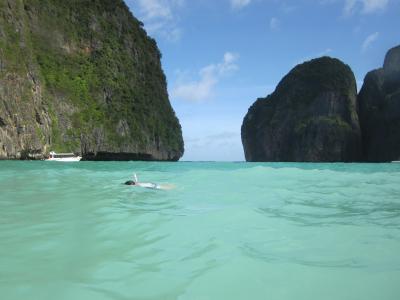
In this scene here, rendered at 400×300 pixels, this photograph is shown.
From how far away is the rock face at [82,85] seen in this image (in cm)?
4906

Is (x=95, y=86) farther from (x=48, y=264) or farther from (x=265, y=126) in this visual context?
(x=48, y=264)

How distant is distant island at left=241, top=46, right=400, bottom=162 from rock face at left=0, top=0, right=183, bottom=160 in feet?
97.6

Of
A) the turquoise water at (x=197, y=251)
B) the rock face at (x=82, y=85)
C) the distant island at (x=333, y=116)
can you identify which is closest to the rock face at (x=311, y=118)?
the distant island at (x=333, y=116)

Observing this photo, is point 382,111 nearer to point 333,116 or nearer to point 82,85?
point 333,116

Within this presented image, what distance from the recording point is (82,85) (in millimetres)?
67688

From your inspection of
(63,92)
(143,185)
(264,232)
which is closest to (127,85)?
(63,92)

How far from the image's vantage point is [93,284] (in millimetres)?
4156

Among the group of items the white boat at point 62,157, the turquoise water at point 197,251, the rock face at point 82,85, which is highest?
the rock face at point 82,85

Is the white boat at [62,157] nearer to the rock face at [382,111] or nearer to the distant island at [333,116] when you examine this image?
the distant island at [333,116]

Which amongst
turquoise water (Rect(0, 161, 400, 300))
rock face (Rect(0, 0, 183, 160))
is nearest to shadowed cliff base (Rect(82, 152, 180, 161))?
rock face (Rect(0, 0, 183, 160))

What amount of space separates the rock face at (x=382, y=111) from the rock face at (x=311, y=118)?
3.52 m

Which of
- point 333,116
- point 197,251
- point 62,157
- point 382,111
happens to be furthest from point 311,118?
point 197,251

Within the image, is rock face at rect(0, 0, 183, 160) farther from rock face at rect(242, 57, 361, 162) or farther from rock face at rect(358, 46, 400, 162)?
rock face at rect(358, 46, 400, 162)

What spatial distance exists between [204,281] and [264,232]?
8.91 feet
